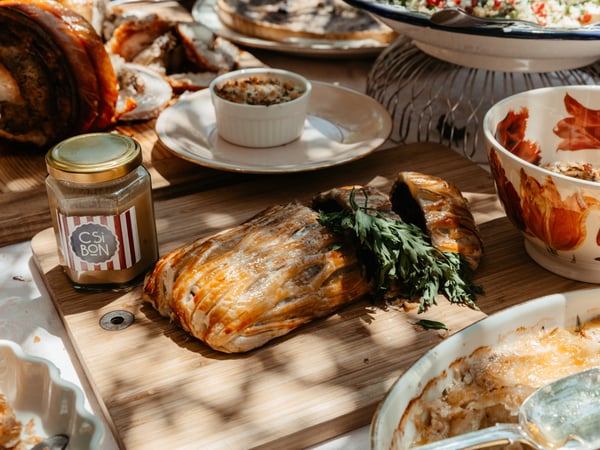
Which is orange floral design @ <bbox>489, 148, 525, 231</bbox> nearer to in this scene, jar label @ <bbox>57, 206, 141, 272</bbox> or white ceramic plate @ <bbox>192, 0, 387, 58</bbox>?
jar label @ <bbox>57, 206, 141, 272</bbox>

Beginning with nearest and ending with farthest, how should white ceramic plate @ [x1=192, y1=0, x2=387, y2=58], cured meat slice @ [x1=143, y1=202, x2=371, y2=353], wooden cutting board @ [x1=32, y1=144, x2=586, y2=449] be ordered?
1. wooden cutting board @ [x1=32, y1=144, x2=586, y2=449]
2. cured meat slice @ [x1=143, y1=202, x2=371, y2=353]
3. white ceramic plate @ [x1=192, y1=0, x2=387, y2=58]

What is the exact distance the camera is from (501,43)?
161 cm

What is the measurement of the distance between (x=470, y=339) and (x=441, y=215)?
40 cm

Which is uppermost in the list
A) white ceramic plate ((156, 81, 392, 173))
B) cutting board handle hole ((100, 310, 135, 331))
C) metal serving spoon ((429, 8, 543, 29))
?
metal serving spoon ((429, 8, 543, 29))

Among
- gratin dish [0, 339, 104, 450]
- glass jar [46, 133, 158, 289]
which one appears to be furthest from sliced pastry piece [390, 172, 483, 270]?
gratin dish [0, 339, 104, 450]

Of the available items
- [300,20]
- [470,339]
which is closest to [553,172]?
[470,339]

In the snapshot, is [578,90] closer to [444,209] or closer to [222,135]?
[444,209]

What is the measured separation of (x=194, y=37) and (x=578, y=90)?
121cm

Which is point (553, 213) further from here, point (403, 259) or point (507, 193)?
point (403, 259)

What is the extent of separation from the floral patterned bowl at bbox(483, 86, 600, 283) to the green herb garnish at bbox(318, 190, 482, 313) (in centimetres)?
16

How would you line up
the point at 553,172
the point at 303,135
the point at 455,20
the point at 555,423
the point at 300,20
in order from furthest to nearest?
the point at 300,20, the point at 303,135, the point at 455,20, the point at 553,172, the point at 555,423

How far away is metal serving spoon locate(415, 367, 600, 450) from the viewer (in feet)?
2.82

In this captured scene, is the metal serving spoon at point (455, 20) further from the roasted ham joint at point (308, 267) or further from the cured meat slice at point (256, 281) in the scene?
the cured meat slice at point (256, 281)

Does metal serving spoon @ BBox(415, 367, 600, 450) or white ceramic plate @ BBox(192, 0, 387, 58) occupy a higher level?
metal serving spoon @ BBox(415, 367, 600, 450)
